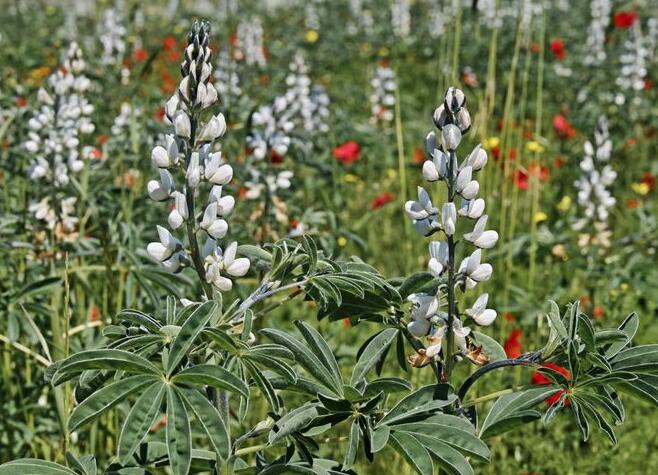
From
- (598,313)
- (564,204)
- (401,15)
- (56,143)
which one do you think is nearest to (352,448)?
(56,143)

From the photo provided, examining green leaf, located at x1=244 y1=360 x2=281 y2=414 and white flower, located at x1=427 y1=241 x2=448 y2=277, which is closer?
green leaf, located at x1=244 y1=360 x2=281 y2=414

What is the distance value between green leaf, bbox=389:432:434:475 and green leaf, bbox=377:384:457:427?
0.09 ft

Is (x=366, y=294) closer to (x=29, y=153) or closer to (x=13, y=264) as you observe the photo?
(x=13, y=264)

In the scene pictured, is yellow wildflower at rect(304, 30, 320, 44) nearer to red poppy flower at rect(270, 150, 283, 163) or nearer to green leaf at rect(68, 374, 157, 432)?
red poppy flower at rect(270, 150, 283, 163)

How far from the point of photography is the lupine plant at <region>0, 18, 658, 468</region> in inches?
45.4

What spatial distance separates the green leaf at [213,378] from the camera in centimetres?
112

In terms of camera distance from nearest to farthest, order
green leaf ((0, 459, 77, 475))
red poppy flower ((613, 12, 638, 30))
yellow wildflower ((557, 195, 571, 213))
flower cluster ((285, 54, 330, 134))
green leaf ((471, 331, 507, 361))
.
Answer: green leaf ((0, 459, 77, 475)) < green leaf ((471, 331, 507, 361)) < flower cluster ((285, 54, 330, 134)) < yellow wildflower ((557, 195, 571, 213)) < red poppy flower ((613, 12, 638, 30))

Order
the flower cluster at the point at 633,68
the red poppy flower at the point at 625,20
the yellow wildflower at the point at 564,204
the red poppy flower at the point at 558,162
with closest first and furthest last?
1. the yellow wildflower at the point at 564,204
2. the red poppy flower at the point at 558,162
3. the flower cluster at the point at 633,68
4. the red poppy flower at the point at 625,20

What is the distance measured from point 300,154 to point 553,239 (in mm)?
899

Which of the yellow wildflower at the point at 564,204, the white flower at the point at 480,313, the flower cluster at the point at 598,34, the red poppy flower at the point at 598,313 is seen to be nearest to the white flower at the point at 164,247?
the white flower at the point at 480,313

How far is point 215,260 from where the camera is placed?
141 centimetres

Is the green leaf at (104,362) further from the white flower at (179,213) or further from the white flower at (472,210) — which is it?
the white flower at (472,210)

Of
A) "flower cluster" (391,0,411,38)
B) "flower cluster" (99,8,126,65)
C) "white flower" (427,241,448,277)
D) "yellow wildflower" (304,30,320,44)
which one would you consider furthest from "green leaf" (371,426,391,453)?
"yellow wildflower" (304,30,320,44)

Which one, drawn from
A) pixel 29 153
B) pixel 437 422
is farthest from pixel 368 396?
pixel 29 153
